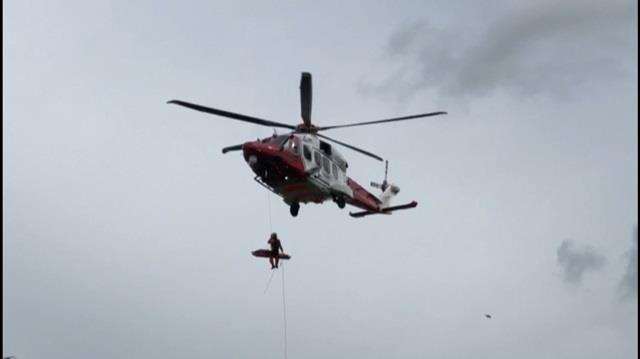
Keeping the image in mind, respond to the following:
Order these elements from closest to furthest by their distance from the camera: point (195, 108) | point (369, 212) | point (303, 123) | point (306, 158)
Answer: point (195, 108)
point (306, 158)
point (303, 123)
point (369, 212)

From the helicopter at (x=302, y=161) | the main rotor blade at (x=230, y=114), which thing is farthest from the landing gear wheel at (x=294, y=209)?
the main rotor blade at (x=230, y=114)

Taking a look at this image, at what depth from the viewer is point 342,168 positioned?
37750mm

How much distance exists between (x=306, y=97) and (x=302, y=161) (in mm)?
3290

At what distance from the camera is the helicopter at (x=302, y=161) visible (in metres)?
32.4

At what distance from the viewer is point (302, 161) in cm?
3328

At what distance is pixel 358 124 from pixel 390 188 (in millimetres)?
7224

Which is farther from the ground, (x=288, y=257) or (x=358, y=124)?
(x=358, y=124)

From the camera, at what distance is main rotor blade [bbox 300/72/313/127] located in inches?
1325

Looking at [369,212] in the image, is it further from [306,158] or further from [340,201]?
[306,158]

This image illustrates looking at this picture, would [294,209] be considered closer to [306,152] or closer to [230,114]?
[306,152]

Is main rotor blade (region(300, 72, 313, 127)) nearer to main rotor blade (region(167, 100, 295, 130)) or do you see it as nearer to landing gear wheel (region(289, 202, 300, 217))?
main rotor blade (region(167, 100, 295, 130))

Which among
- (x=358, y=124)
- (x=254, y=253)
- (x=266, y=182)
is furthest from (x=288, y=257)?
(x=358, y=124)

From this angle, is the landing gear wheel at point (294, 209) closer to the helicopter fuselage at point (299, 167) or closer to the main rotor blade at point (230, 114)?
the helicopter fuselage at point (299, 167)

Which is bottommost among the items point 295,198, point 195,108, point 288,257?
point 288,257
